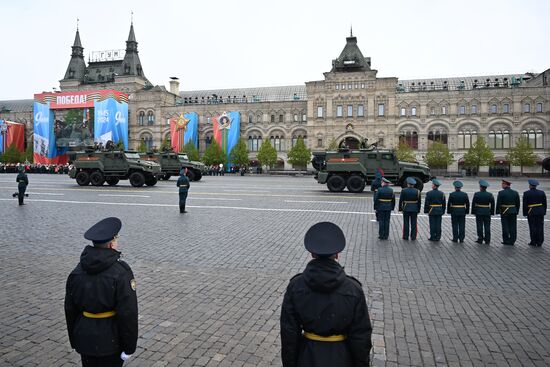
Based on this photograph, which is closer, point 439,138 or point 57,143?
point 439,138

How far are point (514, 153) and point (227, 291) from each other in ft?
179

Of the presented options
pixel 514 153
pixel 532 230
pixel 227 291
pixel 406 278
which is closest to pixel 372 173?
pixel 532 230

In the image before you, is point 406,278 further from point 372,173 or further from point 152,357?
point 372,173

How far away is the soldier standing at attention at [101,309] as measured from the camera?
316 cm

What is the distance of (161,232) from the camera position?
1121 cm

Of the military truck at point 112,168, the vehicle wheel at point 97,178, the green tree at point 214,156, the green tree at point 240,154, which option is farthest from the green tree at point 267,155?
the vehicle wheel at point 97,178

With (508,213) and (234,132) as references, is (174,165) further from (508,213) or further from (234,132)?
(234,132)

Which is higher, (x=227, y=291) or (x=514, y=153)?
(x=514, y=153)

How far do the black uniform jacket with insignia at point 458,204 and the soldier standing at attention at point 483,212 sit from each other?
268mm

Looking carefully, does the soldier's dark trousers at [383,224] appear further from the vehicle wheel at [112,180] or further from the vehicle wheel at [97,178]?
the vehicle wheel at [97,178]

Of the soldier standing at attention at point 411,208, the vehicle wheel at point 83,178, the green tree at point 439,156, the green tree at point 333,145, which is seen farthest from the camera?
the green tree at point 333,145

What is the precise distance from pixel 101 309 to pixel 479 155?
55835 mm

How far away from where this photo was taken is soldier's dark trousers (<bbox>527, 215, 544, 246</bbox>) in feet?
31.9

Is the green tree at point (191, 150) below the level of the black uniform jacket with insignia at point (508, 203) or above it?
above
